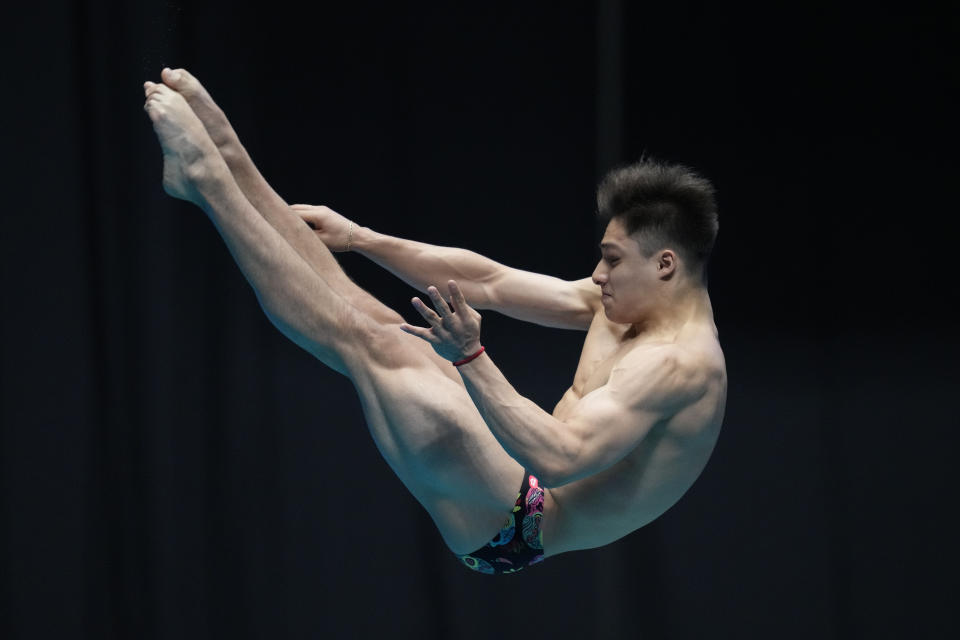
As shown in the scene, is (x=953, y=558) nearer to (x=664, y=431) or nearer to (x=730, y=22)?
(x=730, y=22)

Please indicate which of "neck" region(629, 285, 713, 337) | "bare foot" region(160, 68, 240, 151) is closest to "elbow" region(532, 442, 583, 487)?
"neck" region(629, 285, 713, 337)

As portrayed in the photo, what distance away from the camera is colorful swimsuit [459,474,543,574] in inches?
92.3

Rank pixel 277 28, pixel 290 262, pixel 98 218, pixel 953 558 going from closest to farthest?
pixel 290 262
pixel 98 218
pixel 277 28
pixel 953 558

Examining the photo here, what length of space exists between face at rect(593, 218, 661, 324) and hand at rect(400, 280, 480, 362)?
45 cm

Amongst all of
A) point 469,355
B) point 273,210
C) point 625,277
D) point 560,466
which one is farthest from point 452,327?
point 273,210

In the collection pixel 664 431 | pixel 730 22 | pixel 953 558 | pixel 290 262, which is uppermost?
pixel 730 22

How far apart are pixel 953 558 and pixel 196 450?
2590mm

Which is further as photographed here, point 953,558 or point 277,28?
point 953,558

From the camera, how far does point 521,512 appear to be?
234cm

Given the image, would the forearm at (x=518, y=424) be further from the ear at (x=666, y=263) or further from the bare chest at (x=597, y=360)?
the ear at (x=666, y=263)

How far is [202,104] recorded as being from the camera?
2324mm

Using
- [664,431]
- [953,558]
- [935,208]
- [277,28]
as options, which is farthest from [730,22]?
[664,431]

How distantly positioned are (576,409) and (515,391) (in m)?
0.12

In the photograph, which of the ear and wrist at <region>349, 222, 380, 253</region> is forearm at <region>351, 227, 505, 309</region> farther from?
the ear
